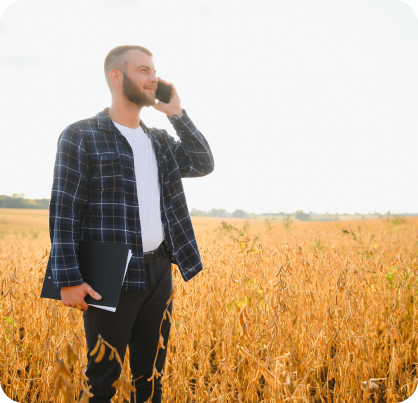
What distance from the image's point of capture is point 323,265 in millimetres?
3666

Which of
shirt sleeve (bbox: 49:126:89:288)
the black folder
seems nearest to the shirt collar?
shirt sleeve (bbox: 49:126:89:288)

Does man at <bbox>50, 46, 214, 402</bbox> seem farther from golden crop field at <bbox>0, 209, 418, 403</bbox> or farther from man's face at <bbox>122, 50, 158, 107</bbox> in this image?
golden crop field at <bbox>0, 209, 418, 403</bbox>

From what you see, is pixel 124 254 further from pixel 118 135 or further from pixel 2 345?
pixel 2 345

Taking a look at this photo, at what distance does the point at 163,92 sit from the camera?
1.77 meters

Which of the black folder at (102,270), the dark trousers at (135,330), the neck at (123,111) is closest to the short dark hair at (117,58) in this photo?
the neck at (123,111)

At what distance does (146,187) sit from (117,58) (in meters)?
0.79

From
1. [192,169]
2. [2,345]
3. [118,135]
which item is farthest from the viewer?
[2,345]

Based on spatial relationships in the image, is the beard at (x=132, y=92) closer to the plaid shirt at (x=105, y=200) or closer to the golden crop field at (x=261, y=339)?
the plaid shirt at (x=105, y=200)

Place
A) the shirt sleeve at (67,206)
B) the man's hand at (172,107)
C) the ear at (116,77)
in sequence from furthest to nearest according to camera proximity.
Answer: the man's hand at (172,107) → the ear at (116,77) → the shirt sleeve at (67,206)

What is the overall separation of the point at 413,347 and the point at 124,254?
105 inches

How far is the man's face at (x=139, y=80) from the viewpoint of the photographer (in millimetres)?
1654

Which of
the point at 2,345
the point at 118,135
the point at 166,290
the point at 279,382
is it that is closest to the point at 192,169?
the point at 118,135

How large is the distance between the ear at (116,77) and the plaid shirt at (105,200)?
0.17m

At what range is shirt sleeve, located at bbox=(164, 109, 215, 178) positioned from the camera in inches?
70.6
